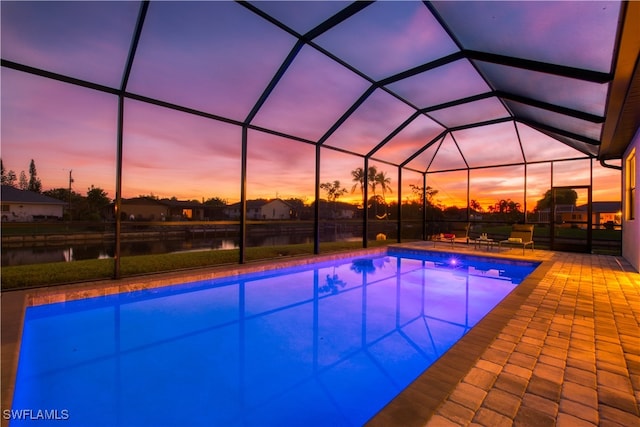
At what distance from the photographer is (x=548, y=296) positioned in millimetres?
3752

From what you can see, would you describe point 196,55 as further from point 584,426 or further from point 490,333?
point 584,426

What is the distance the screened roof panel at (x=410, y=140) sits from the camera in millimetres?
8095

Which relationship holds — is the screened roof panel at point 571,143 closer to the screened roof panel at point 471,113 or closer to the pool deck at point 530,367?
the screened roof panel at point 471,113

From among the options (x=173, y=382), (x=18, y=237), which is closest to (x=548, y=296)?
(x=173, y=382)

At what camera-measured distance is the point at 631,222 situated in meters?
6.18

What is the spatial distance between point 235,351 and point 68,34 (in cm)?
439

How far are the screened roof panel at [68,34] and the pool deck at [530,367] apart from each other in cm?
299

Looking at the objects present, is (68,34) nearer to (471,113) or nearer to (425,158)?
(471,113)

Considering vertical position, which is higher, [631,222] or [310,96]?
[310,96]

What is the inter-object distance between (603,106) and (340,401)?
5709mm

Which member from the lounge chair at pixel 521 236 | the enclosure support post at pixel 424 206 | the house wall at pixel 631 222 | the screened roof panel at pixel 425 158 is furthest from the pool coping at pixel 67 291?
the house wall at pixel 631 222

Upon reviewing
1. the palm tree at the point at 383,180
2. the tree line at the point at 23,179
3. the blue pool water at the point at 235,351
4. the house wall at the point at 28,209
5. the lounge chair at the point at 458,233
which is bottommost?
the blue pool water at the point at 235,351

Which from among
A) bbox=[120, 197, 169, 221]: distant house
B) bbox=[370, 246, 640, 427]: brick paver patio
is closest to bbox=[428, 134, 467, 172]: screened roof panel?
bbox=[370, 246, 640, 427]: brick paver patio

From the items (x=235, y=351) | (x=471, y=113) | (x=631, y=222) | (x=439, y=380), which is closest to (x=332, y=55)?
(x=471, y=113)
